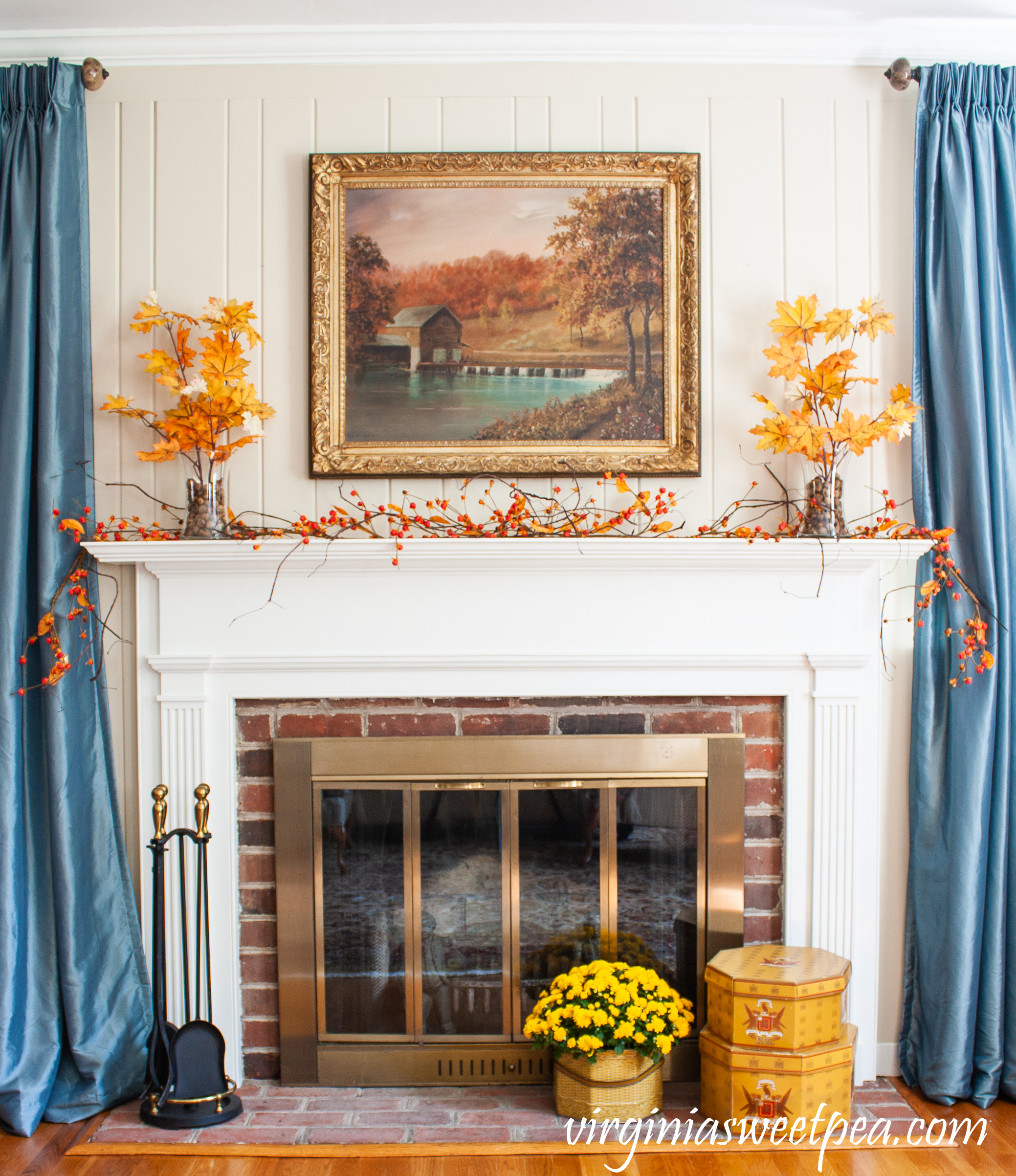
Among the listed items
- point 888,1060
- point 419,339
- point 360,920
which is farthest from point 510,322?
point 888,1060

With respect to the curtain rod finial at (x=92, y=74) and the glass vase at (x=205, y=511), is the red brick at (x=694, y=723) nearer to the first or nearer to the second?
the glass vase at (x=205, y=511)

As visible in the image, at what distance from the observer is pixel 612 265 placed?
2.07 metres

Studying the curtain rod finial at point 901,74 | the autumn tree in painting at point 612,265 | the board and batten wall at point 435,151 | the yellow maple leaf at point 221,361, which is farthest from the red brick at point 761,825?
the curtain rod finial at point 901,74

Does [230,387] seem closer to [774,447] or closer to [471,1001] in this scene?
[774,447]

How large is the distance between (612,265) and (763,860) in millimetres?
1499

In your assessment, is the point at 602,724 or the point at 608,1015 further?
the point at 602,724

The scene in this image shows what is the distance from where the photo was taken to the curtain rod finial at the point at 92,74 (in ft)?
6.52

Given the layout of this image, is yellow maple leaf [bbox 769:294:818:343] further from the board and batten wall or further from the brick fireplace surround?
the brick fireplace surround

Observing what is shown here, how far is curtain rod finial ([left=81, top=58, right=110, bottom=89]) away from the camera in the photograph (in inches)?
78.2

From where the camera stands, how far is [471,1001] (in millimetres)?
2086

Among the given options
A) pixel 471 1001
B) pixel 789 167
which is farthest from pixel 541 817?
pixel 789 167

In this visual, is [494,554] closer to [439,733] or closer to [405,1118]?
[439,733]

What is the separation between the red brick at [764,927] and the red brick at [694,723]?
1.52ft

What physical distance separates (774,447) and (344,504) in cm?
103
